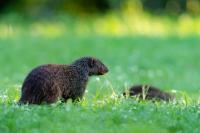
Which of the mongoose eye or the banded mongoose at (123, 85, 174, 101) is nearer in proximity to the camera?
the mongoose eye

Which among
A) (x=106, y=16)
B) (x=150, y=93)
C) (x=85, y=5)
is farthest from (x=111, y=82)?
(x=85, y=5)

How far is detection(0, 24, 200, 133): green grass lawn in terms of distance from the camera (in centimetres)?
874

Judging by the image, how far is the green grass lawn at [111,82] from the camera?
28.7ft

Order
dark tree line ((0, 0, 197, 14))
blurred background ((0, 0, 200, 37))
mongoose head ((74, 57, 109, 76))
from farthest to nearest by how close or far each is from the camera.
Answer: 1. dark tree line ((0, 0, 197, 14))
2. blurred background ((0, 0, 200, 37))
3. mongoose head ((74, 57, 109, 76))

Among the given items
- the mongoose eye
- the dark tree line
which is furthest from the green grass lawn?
the dark tree line

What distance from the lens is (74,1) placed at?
30125mm

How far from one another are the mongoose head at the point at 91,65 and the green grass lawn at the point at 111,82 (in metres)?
0.28

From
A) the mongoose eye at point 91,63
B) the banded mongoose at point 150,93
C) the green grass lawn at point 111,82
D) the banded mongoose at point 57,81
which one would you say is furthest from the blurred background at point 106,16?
the banded mongoose at point 57,81

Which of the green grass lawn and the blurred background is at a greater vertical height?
the blurred background

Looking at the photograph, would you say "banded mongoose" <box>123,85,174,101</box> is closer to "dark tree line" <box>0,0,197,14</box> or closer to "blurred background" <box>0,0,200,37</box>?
"blurred background" <box>0,0,200,37</box>

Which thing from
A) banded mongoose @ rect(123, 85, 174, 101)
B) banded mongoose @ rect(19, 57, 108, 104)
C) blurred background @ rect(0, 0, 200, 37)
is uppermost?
blurred background @ rect(0, 0, 200, 37)

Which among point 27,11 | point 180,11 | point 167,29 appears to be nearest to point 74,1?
point 27,11

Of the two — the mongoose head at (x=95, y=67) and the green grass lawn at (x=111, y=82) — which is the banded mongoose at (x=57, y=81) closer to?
the mongoose head at (x=95, y=67)

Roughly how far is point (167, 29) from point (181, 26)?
1.19m
